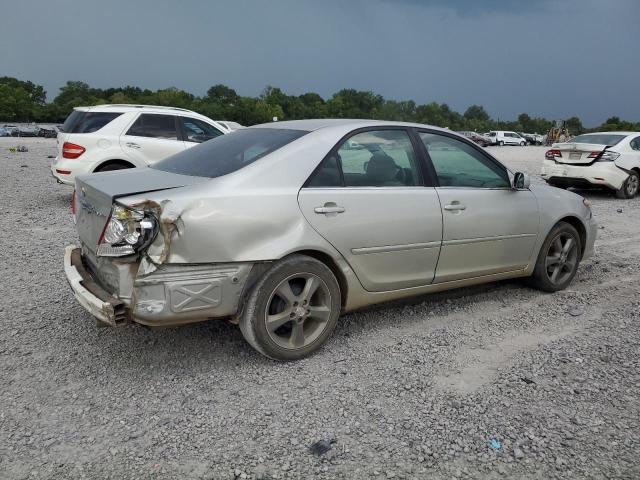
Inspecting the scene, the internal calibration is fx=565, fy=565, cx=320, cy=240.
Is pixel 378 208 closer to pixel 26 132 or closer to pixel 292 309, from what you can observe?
pixel 292 309

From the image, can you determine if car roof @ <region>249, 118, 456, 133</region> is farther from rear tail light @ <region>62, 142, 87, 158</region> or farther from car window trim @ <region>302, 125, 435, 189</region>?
rear tail light @ <region>62, 142, 87, 158</region>

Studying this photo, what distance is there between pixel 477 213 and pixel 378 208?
1010mm

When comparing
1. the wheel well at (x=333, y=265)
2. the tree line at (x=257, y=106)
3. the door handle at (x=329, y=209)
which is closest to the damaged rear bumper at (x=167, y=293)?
the wheel well at (x=333, y=265)

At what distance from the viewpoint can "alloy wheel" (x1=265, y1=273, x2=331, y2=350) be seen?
11.8ft

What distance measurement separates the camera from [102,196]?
11.3 feet

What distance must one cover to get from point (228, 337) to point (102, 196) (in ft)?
4.45

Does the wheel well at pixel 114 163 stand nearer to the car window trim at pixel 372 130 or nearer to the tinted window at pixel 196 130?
the tinted window at pixel 196 130

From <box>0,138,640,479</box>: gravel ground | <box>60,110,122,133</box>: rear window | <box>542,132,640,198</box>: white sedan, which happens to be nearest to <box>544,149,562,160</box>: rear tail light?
<box>542,132,640,198</box>: white sedan

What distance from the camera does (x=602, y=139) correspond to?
12.6 metres

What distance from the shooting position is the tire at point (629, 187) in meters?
12.3

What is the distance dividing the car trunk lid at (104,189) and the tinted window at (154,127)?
5782 mm

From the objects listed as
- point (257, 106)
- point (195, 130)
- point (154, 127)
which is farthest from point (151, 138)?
point (257, 106)

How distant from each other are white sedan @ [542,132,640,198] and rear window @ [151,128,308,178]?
32.1 ft

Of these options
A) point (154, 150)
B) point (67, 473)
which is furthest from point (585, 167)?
point (67, 473)
